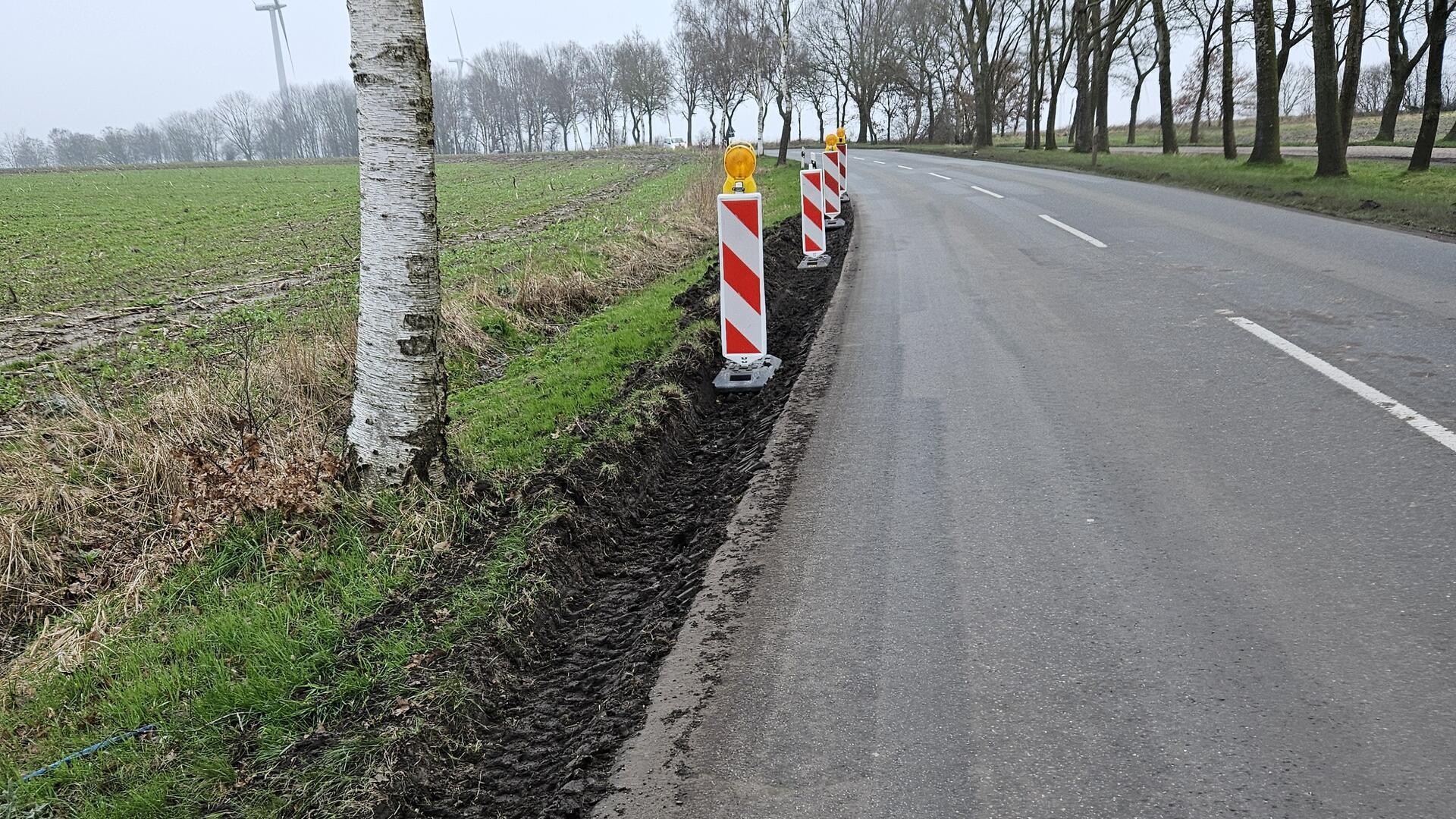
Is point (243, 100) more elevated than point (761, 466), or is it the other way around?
point (243, 100)

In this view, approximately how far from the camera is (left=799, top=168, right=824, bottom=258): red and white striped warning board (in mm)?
11680

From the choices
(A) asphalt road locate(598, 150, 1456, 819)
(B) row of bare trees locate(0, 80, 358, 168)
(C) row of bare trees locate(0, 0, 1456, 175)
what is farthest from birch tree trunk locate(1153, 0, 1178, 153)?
(B) row of bare trees locate(0, 80, 358, 168)

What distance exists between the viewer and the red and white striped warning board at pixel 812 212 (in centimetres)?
1168

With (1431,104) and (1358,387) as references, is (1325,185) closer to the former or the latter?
(1431,104)

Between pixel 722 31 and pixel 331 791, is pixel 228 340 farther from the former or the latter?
pixel 722 31

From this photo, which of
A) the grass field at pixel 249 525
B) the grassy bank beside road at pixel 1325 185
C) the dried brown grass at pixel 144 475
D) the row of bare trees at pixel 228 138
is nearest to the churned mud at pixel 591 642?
the grass field at pixel 249 525

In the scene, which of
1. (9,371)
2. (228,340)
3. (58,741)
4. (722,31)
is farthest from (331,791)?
(722,31)

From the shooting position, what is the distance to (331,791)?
2.84m

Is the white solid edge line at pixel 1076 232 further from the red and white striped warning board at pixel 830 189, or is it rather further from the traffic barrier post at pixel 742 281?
the traffic barrier post at pixel 742 281

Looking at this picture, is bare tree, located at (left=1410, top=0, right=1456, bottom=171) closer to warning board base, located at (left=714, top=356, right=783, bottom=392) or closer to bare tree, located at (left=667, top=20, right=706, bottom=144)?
warning board base, located at (left=714, top=356, right=783, bottom=392)

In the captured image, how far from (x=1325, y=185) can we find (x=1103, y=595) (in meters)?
15.8

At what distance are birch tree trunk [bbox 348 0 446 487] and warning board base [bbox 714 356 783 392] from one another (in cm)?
243

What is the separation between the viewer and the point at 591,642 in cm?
374

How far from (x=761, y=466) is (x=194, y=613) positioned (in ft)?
9.42
